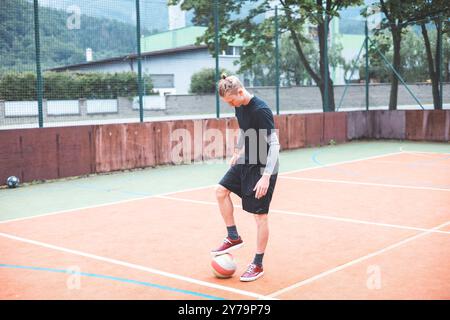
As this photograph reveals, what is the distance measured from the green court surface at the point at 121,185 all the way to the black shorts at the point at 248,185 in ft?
14.9

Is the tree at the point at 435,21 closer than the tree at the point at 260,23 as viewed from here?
No

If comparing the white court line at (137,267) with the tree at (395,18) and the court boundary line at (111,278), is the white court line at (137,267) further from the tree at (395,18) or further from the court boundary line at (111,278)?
the tree at (395,18)

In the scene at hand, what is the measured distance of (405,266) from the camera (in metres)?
6.36

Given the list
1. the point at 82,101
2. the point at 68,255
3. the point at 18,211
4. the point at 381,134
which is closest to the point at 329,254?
the point at 68,255

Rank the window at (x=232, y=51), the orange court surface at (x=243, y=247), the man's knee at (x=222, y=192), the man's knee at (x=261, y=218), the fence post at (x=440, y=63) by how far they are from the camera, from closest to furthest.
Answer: the orange court surface at (x=243, y=247) < the man's knee at (x=261, y=218) < the man's knee at (x=222, y=192) < the window at (x=232, y=51) < the fence post at (x=440, y=63)

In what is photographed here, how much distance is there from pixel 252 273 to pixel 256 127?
1.36m

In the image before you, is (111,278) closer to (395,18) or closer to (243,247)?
(243,247)

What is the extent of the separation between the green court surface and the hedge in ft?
6.16

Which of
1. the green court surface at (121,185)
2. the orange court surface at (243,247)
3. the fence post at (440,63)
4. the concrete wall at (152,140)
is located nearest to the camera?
the orange court surface at (243,247)

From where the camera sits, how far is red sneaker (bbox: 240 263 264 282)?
5926 mm

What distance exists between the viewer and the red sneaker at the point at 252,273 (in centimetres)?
593

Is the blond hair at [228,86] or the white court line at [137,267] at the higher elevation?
the blond hair at [228,86]

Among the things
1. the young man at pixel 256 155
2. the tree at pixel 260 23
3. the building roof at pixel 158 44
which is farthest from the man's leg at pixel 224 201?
the tree at pixel 260 23
